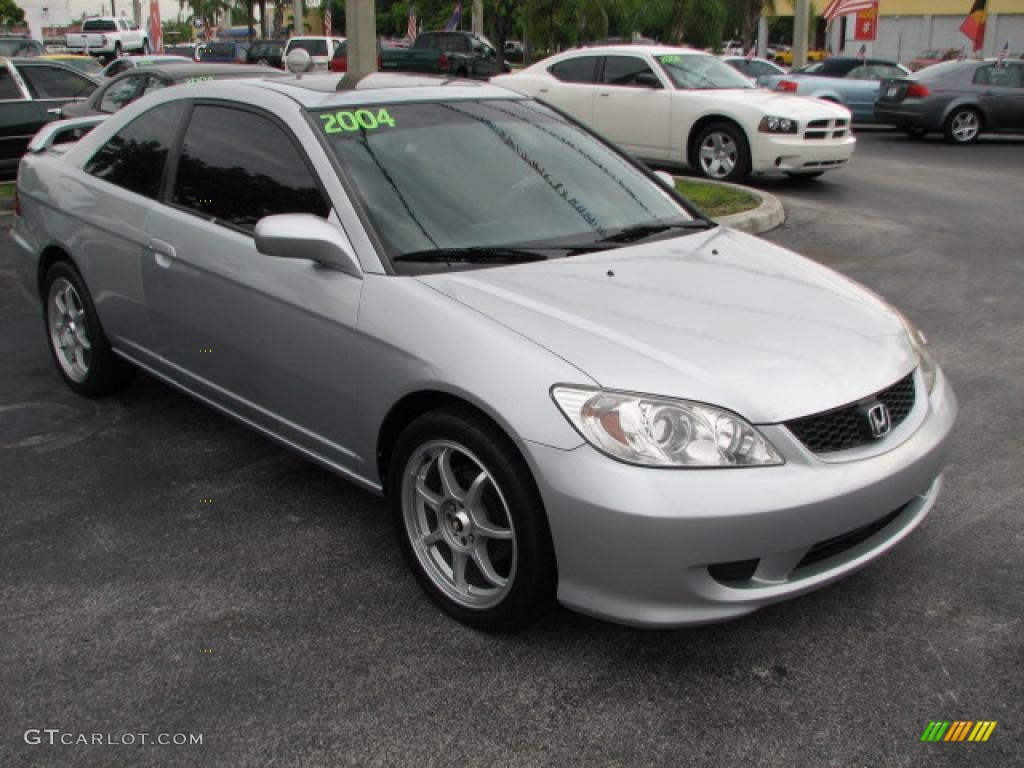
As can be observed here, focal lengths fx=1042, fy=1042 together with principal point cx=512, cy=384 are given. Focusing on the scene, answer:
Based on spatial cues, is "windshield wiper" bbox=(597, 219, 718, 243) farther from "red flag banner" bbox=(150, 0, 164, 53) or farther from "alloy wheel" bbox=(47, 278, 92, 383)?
"red flag banner" bbox=(150, 0, 164, 53)

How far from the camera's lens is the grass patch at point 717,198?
31.5 feet

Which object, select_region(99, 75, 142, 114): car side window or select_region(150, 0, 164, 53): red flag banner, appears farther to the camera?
select_region(150, 0, 164, 53): red flag banner

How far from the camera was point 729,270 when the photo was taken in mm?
3699

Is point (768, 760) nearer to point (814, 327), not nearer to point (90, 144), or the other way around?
point (814, 327)

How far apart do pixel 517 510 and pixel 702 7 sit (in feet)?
126

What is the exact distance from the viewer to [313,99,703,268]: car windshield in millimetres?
3613

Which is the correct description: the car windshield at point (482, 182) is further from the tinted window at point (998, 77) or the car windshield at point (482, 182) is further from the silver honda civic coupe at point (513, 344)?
the tinted window at point (998, 77)

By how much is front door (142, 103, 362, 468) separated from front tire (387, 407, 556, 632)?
362 millimetres

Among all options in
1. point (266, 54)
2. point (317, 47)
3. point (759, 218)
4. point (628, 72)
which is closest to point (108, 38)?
point (266, 54)

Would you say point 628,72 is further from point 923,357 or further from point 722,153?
point 923,357

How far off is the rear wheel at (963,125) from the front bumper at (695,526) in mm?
16347

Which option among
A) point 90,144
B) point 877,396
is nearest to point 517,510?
point 877,396

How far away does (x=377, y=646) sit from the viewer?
3145mm

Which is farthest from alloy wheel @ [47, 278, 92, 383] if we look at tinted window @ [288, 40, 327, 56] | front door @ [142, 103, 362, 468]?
tinted window @ [288, 40, 327, 56]
